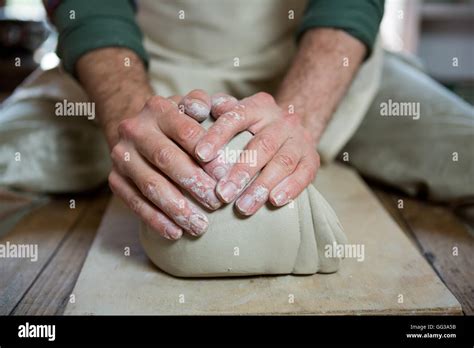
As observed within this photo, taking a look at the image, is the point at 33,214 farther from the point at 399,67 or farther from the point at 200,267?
the point at 399,67

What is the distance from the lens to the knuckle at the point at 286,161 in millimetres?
871

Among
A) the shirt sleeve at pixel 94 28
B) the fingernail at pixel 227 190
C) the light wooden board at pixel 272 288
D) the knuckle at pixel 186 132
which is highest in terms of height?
the shirt sleeve at pixel 94 28

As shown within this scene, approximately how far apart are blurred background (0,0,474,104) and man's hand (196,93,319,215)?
2294mm

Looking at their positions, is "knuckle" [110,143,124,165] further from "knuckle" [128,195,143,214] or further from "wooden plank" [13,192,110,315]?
"wooden plank" [13,192,110,315]

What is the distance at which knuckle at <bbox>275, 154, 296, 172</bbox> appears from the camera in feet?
2.86

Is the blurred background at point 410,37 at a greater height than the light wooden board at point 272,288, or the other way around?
the blurred background at point 410,37

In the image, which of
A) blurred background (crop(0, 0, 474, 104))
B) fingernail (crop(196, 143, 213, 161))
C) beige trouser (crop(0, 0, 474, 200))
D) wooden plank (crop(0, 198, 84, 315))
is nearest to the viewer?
fingernail (crop(196, 143, 213, 161))

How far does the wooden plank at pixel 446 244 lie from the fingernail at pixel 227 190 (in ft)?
1.27

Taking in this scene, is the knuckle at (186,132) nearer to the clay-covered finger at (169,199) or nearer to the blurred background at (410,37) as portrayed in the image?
the clay-covered finger at (169,199)

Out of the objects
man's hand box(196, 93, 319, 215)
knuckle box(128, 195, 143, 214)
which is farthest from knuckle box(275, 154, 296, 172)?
knuckle box(128, 195, 143, 214)

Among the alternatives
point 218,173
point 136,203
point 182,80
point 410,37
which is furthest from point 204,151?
point 410,37

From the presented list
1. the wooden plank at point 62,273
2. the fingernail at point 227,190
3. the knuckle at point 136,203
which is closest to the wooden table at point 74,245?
the wooden plank at point 62,273

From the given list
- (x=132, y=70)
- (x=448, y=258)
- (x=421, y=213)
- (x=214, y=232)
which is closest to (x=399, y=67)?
(x=421, y=213)

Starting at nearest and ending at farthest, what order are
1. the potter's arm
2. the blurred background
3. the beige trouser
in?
the potter's arm
the beige trouser
the blurred background
